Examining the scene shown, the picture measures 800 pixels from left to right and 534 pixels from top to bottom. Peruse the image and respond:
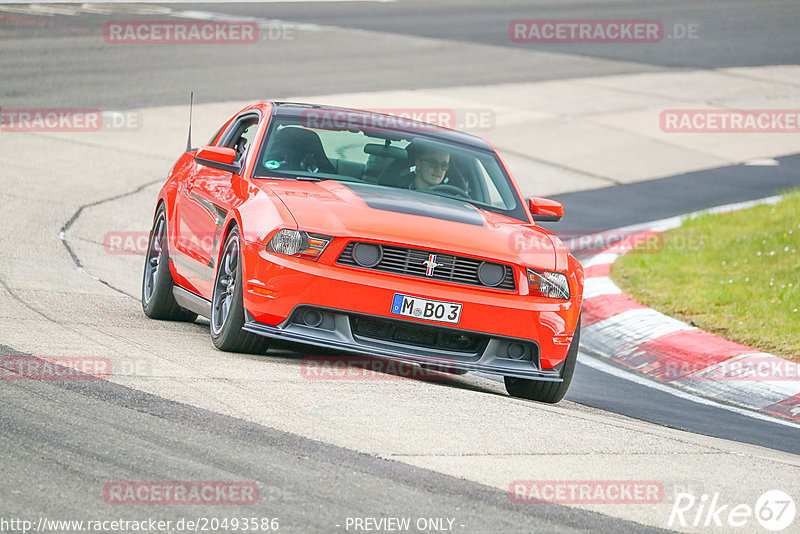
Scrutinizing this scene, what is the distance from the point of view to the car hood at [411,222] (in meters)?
7.07

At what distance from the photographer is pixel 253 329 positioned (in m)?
7.06

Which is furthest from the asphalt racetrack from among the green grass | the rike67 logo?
the green grass

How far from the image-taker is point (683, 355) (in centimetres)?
957

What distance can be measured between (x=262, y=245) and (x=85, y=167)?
9359 millimetres

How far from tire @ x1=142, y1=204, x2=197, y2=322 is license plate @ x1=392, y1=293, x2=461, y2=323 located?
2.47m

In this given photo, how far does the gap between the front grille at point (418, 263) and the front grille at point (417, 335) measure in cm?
28

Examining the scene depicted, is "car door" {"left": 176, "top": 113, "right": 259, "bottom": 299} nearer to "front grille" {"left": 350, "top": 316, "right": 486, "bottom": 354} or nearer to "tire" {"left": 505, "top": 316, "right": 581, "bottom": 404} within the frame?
"front grille" {"left": 350, "top": 316, "right": 486, "bottom": 354}

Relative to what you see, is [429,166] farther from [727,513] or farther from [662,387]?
[727,513]

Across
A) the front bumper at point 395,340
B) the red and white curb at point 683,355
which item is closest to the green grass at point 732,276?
the red and white curb at point 683,355

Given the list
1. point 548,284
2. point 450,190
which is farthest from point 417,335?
point 450,190

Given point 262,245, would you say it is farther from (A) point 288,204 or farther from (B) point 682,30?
(B) point 682,30

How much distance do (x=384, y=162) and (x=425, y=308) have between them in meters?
1.59

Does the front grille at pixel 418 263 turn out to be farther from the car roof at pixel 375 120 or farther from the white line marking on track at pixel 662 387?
the white line marking on track at pixel 662 387

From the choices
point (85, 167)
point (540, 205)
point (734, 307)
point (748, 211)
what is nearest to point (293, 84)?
point (85, 167)
